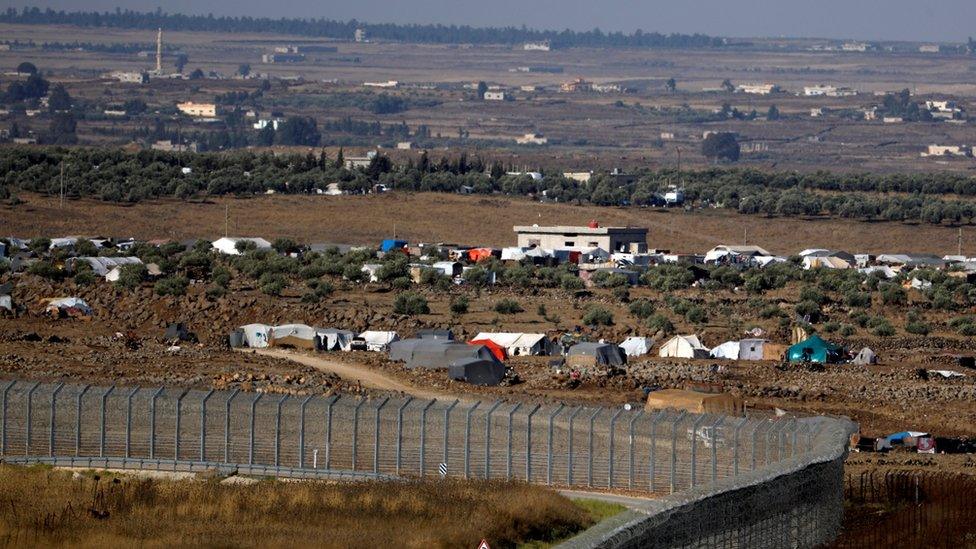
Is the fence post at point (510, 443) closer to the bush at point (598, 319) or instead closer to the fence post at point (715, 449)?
the fence post at point (715, 449)

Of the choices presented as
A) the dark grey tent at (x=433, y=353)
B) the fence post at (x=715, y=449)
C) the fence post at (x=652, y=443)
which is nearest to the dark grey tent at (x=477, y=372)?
the dark grey tent at (x=433, y=353)

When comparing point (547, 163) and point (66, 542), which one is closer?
point (66, 542)

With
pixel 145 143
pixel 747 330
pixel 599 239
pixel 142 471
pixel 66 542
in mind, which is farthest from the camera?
pixel 145 143

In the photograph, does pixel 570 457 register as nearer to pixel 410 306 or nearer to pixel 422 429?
pixel 422 429

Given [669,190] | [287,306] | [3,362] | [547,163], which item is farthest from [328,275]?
[547,163]

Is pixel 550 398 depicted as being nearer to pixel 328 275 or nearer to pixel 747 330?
pixel 747 330

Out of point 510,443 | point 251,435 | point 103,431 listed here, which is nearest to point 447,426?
point 510,443
